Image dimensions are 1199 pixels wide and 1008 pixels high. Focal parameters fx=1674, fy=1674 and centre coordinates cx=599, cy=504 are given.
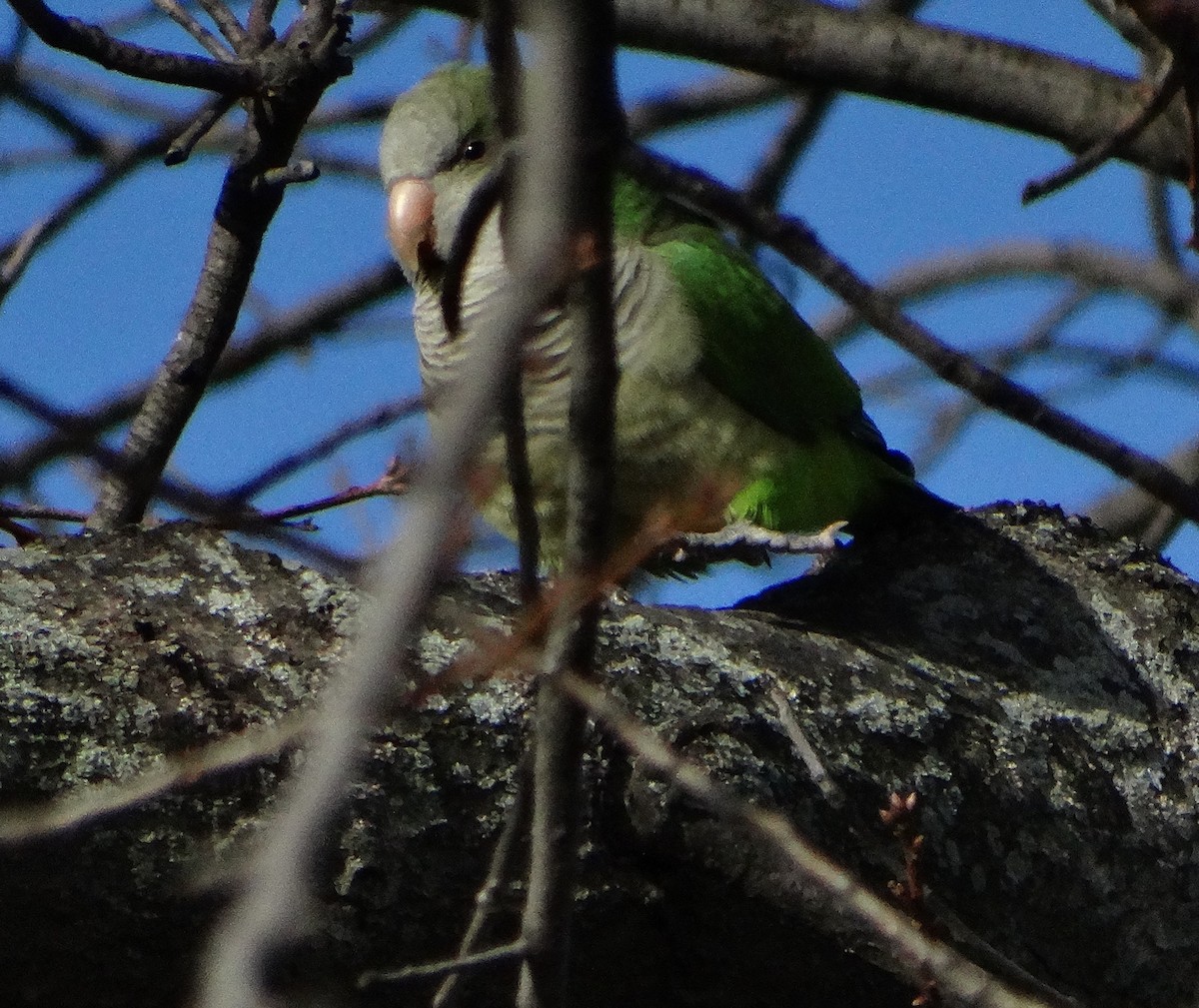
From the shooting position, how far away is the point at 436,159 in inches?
168

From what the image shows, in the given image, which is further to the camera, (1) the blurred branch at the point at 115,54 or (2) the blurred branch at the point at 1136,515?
(2) the blurred branch at the point at 1136,515

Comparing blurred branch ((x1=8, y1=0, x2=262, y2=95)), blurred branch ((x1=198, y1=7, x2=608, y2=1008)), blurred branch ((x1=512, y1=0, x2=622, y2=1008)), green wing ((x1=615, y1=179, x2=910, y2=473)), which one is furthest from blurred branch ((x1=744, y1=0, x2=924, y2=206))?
blurred branch ((x1=198, y1=7, x2=608, y2=1008))

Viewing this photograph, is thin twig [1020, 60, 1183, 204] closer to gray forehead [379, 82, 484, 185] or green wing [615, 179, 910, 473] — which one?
green wing [615, 179, 910, 473]

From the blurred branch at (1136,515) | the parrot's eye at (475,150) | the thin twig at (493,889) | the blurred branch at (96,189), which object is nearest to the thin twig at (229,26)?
the blurred branch at (96,189)

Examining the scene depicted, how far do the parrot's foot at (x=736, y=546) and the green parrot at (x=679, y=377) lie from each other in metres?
0.09

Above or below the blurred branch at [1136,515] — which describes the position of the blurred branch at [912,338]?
below

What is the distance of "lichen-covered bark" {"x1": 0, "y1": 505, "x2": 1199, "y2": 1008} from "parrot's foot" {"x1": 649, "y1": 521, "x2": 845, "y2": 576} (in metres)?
0.14

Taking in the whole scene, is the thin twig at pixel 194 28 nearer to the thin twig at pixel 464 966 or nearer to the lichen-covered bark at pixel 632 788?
the lichen-covered bark at pixel 632 788

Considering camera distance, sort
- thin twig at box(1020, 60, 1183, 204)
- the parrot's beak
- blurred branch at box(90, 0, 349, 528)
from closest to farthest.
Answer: thin twig at box(1020, 60, 1183, 204) → blurred branch at box(90, 0, 349, 528) → the parrot's beak

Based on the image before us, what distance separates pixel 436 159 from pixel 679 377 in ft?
3.34

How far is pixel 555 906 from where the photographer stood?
1.42m

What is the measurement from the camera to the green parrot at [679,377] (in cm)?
364

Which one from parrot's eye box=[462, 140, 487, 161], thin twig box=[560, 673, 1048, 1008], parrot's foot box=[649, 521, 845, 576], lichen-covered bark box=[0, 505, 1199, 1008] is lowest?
thin twig box=[560, 673, 1048, 1008]

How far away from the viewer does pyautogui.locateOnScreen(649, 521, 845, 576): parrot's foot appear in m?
2.63
